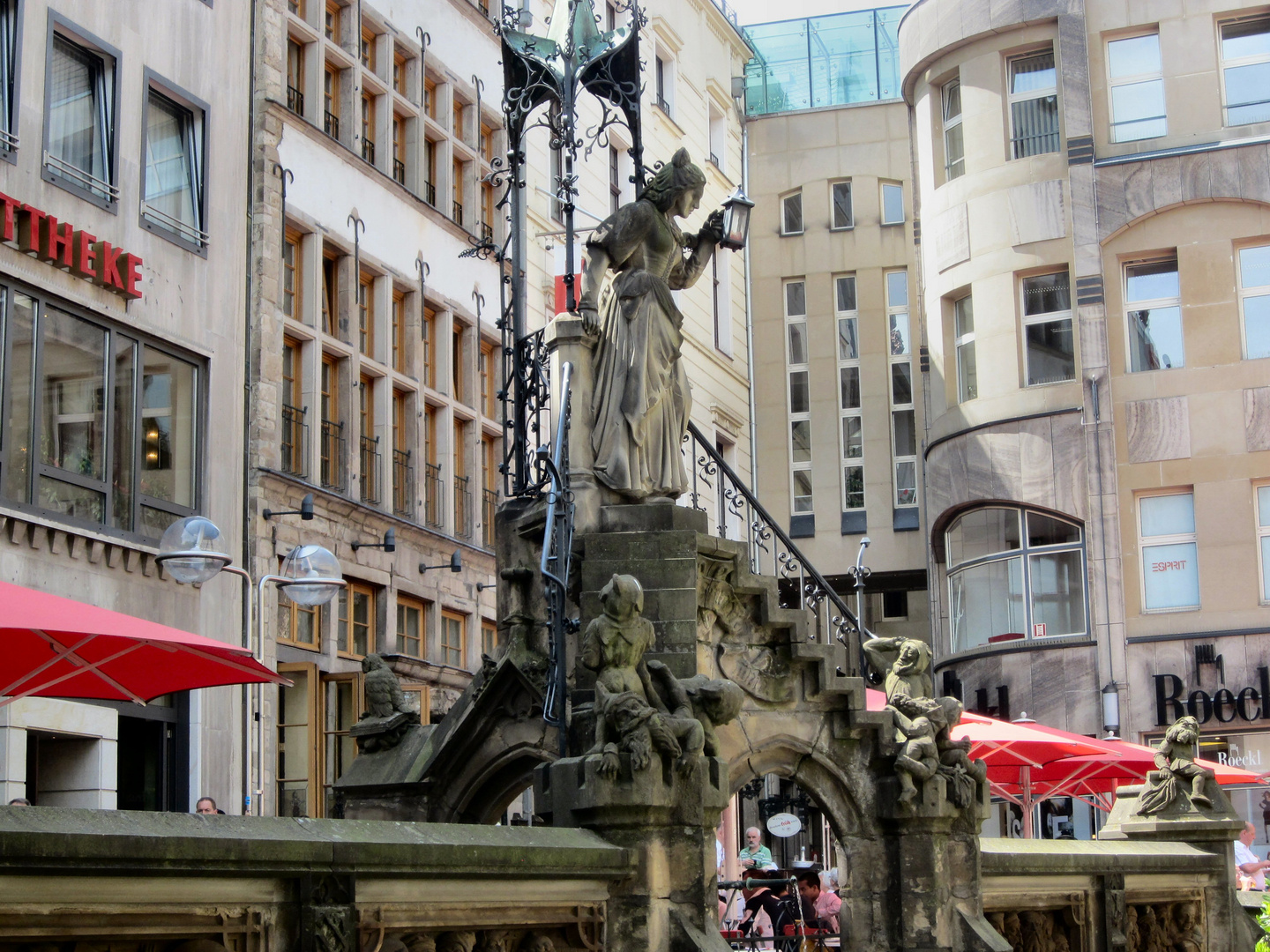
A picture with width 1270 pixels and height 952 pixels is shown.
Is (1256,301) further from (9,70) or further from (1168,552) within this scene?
(9,70)

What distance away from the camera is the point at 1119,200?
3098 cm

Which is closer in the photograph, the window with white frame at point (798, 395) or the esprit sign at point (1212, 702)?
the esprit sign at point (1212, 702)

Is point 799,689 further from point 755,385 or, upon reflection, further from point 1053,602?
point 755,385

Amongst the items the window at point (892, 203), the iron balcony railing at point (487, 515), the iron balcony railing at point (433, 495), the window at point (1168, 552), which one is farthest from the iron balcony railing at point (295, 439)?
the window at point (892, 203)

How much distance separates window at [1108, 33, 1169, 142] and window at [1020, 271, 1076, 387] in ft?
8.10

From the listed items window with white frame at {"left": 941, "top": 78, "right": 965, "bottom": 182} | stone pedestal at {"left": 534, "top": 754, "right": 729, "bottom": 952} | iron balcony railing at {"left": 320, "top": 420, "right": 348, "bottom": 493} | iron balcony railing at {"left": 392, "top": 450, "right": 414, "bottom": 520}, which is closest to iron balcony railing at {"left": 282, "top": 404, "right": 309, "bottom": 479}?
iron balcony railing at {"left": 320, "top": 420, "right": 348, "bottom": 493}

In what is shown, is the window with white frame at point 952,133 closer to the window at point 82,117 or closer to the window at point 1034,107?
the window at point 1034,107

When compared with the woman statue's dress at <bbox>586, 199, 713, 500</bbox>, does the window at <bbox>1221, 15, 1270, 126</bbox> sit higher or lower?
higher

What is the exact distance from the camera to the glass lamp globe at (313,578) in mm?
16011

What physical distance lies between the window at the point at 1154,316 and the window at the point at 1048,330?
0.97m

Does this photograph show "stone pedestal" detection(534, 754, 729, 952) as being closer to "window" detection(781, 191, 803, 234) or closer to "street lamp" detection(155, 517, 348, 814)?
"street lamp" detection(155, 517, 348, 814)

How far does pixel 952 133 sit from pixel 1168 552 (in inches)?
322

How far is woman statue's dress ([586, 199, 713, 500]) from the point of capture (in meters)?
11.9

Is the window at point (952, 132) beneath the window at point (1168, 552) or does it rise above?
above
